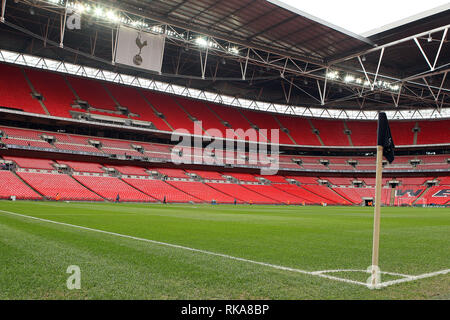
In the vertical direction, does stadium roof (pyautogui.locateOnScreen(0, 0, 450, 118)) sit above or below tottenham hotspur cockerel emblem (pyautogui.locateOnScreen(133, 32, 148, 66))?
above

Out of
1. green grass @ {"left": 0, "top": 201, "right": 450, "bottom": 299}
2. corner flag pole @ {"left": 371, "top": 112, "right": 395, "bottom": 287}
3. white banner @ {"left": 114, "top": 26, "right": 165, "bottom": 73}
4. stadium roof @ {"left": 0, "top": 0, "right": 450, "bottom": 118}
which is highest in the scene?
stadium roof @ {"left": 0, "top": 0, "right": 450, "bottom": 118}

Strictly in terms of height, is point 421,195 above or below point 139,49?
below

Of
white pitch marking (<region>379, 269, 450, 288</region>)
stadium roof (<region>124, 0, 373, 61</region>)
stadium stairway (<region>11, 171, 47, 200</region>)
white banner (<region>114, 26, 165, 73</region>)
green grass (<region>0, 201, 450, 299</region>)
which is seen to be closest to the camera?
green grass (<region>0, 201, 450, 299</region>)

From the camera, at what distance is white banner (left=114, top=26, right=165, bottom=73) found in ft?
90.3

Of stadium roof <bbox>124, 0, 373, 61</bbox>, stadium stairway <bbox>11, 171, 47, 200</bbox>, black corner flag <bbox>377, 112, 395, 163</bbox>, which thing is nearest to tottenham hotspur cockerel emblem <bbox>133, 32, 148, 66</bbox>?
stadium roof <bbox>124, 0, 373, 61</bbox>

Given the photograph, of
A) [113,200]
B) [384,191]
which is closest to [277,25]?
[113,200]

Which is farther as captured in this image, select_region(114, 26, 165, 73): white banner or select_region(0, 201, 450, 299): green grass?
select_region(114, 26, 165, 73): white banner

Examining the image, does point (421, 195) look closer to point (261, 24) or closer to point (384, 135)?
point (261, 24)

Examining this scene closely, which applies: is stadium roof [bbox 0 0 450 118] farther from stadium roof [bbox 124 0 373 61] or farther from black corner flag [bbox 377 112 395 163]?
black corner flag [bbox 377 112 395 163]

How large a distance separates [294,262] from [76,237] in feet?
16.3

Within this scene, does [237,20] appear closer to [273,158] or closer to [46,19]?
[46,19]

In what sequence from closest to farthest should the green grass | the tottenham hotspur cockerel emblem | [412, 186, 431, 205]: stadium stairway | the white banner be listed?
the green grass, the white banner, the tottenham hotspur cockerel emblem, [412, 186, 431, 205]: stadium stairway

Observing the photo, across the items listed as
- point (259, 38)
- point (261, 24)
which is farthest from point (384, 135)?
point (259, 38)

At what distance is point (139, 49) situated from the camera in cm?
2814
